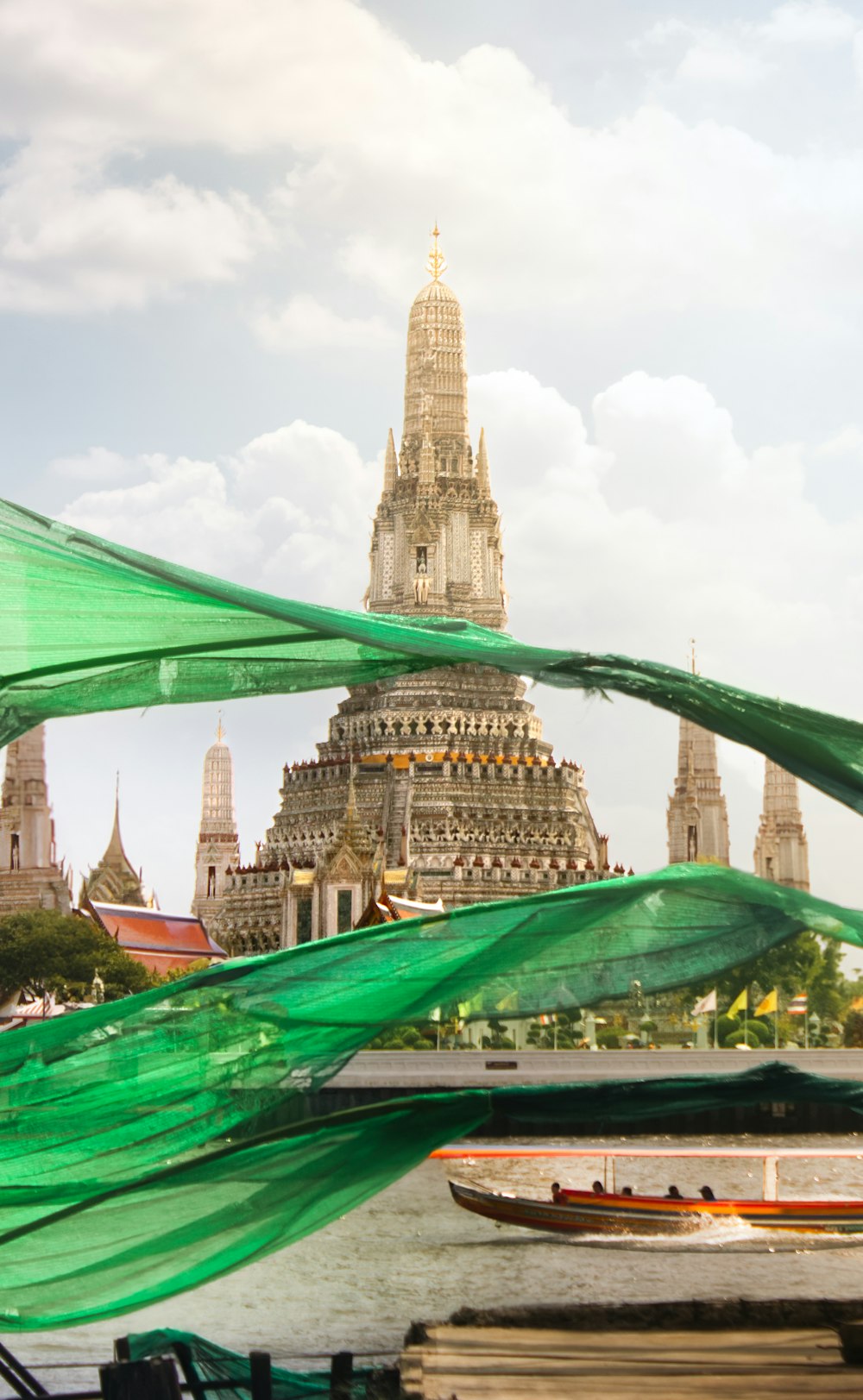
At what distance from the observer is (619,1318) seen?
9117 millimetres

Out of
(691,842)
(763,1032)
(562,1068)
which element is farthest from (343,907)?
(691,842)

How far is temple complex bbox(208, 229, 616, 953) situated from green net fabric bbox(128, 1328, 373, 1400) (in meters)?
34.6

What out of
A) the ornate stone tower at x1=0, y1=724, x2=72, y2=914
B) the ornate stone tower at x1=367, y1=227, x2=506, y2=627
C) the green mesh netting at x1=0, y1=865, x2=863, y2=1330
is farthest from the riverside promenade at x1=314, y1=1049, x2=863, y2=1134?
the ornate stone tower at x1=0, y1=724, x2=72, y2=914

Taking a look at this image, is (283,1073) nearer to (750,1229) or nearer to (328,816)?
(750,1229)

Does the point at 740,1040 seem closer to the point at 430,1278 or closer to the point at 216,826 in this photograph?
the point at 430,1278

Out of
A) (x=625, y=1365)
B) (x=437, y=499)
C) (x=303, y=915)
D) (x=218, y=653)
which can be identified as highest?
(x=437, y=499)

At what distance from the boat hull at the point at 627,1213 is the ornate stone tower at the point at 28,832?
3770cm

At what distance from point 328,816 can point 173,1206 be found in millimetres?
43737

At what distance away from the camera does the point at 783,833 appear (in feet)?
223

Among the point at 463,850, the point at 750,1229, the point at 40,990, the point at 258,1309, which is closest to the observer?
the point at 258,1309

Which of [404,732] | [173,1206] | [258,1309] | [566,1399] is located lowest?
[258,1309]

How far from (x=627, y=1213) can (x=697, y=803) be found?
4553 centimetres

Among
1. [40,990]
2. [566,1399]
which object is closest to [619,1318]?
[566,1399]

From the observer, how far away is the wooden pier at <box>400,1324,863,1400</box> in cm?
756
